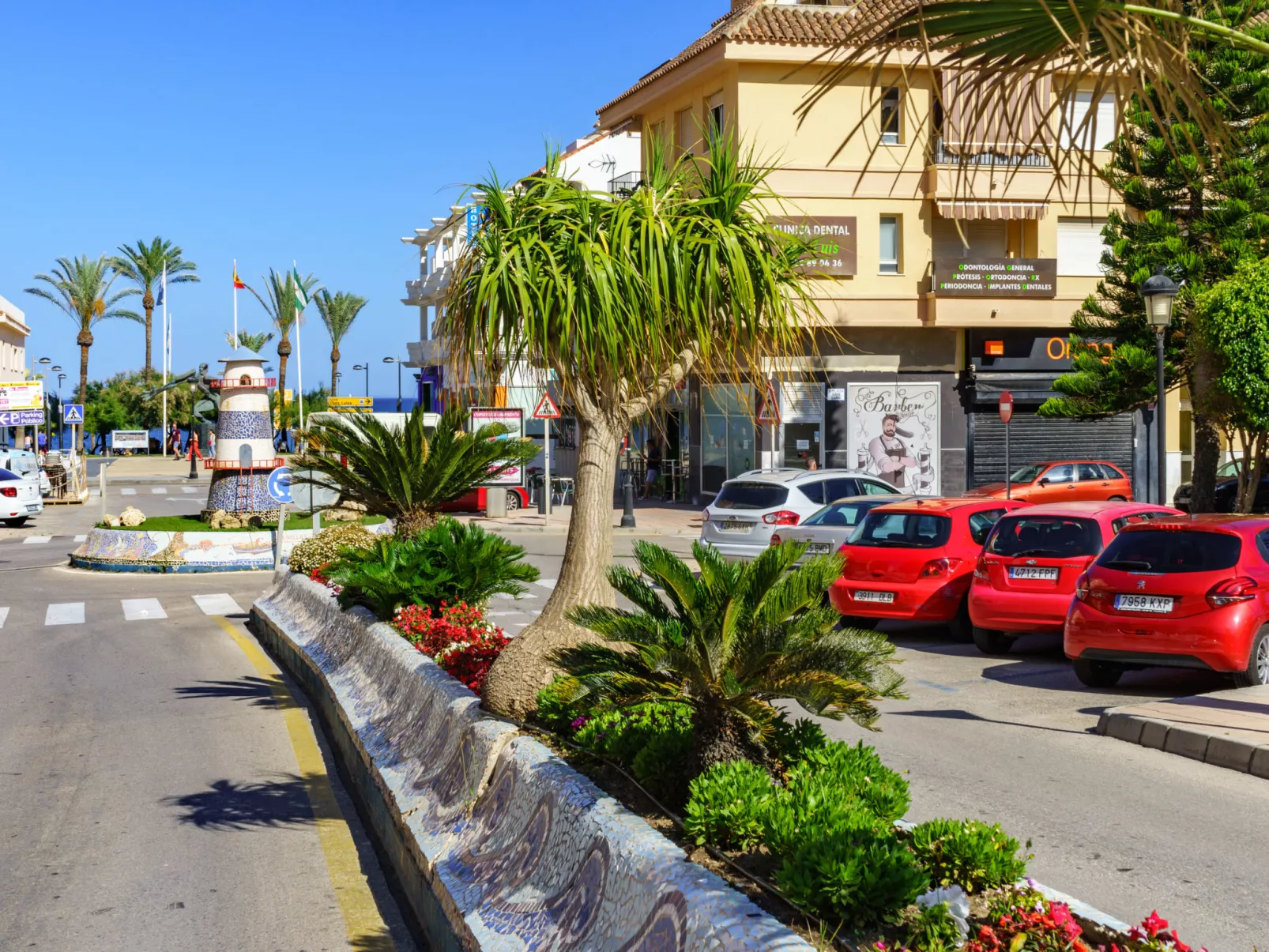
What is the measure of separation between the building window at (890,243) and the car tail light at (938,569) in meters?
22.5

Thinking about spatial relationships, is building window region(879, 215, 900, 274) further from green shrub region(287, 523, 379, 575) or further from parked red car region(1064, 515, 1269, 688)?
parked red car region(1064, 515, 1269, 688)

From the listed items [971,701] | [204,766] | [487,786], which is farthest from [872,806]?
[971,701]

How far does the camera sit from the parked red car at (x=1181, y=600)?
10828 millimetres

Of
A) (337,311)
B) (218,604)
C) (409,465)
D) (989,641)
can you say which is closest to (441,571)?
(409,465)

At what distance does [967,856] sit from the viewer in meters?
4.36

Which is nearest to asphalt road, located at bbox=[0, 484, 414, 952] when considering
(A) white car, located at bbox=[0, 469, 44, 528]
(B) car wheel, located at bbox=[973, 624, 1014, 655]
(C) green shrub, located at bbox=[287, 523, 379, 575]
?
(C) green shrub, located at bbox=[287, 523, 379, 575]

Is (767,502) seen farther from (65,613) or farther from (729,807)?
(729,807)

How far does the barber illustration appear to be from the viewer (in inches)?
1444

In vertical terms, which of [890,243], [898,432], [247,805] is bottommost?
[247,805]

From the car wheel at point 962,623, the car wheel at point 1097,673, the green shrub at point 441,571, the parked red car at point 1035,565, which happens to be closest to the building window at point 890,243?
the car wheel at point 962,623

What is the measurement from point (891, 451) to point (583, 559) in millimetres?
30099

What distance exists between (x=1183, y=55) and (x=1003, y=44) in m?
0.60

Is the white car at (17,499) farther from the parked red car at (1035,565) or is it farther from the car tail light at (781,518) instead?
the parked red car at (1035,565)

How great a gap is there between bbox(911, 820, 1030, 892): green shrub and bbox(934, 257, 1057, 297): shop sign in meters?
Result: 32.7
